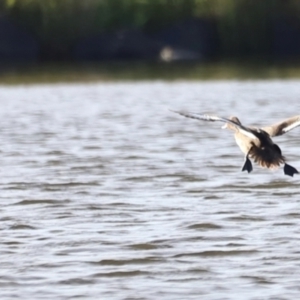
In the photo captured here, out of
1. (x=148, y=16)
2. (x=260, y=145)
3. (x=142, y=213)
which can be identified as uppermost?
(x=148, y=16)

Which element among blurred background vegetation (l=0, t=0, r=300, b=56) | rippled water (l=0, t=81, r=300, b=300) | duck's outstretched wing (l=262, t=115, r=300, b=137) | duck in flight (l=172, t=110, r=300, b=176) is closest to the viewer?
rippled water (l=0, t=81, r=300, b=300)

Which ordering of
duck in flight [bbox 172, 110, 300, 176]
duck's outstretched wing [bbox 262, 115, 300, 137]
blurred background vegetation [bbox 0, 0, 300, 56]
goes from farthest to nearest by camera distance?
blurred background vegetation [bbox 0, 0, 300, 56]
duck's outstretched wing [bbox 262, 115, 300, 137]
duck in flight [bbox 172, 110, 300, 176]

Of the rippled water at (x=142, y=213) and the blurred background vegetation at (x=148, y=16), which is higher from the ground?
the blurred background vegetation at (x=148, y=16)

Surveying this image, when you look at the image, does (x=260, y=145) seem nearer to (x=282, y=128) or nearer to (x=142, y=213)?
(x=282, y=128)

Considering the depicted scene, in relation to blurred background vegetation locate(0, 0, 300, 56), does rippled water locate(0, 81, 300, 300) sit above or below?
below

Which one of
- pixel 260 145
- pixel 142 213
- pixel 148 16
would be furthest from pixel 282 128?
pixel 148 16

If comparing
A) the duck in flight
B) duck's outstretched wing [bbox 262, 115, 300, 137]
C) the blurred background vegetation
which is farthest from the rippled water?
the blurred background vegetation

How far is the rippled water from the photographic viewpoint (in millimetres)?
6875

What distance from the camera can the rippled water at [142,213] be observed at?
688 cm

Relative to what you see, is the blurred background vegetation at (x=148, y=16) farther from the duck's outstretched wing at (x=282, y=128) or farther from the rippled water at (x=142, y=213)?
the duck's outstretched wing at (x=282, y=128)

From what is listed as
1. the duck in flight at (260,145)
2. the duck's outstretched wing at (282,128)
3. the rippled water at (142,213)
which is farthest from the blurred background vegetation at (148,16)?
the duck in flight at (260,145)

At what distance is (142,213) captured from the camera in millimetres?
8961

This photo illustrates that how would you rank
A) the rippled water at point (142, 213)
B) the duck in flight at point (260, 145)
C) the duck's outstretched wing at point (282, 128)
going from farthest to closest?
1. the duck's outstretched wing at point (282, 128)
2. the duck in flight at point (260, 145)
3. the rippled water at point (142, 213)

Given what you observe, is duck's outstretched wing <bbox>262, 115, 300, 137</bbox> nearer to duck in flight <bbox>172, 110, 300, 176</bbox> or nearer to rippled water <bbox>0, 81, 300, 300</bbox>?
duck in flight <bbox>172, 110, 300, 176</bbox>
